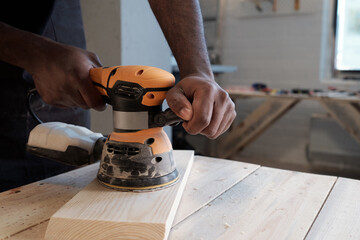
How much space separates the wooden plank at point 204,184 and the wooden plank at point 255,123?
1881 mm

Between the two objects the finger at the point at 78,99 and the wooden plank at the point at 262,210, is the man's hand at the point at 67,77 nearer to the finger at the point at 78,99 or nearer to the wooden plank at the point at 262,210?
the finger at the point at 78,99

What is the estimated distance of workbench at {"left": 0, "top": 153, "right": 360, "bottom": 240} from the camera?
615 mm

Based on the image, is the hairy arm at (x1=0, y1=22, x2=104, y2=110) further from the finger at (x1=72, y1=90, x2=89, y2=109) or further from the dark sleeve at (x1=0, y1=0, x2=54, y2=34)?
the dark sleeve at (x1=0, y1=0, x2=54, y2=34)

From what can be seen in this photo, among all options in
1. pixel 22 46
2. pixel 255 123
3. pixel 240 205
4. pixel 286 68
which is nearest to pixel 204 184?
pixel 240 205

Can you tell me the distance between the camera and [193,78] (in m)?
0.71

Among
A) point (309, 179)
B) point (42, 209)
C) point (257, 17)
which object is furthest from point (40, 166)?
point (257, 17)

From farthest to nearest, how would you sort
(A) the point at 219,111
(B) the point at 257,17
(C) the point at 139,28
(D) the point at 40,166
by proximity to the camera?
(B) the point at 257,17
(C) the point at 139,28
(D) the point at 40,166
(A) the point at 219,111

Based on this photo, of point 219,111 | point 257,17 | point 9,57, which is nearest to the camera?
point 219,111

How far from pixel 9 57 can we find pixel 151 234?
1.84 feet

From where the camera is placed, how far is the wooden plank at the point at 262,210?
2.01 ft

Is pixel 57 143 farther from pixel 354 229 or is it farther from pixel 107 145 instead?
pixel 354 229

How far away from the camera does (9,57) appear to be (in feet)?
2.77

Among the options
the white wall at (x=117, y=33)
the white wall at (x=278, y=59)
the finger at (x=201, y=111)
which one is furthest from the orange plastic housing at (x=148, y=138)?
the white wall at (x=278, y=59)

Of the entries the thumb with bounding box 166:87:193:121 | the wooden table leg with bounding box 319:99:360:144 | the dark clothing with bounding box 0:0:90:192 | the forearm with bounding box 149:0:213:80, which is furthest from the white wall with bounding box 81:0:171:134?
the wooden table leg with bounding box 319:99:360:144
